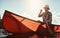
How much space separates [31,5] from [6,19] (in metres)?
1.57

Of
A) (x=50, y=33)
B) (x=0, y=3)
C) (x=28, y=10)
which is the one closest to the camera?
(x=50, y=33)

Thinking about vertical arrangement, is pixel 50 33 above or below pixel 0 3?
below

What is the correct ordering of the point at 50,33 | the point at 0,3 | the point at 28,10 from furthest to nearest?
the point at 28,10, the point at 0,3, the point at 50,33

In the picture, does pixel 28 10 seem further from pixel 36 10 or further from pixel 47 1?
pixel 47 1

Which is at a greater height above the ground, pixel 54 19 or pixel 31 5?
pixel 31 5

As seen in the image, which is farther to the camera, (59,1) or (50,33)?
(59,1)

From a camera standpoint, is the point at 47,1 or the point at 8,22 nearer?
the point at 8,22

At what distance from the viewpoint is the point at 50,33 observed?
3092mm

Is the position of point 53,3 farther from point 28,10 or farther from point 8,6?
point 8,6

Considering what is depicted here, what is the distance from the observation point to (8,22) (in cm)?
316

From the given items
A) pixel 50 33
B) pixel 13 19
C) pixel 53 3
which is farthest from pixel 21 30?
pixel 53 3

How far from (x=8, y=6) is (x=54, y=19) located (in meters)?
1.12

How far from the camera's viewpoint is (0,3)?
434 centimetres

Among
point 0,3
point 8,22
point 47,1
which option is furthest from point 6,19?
point 47,1
